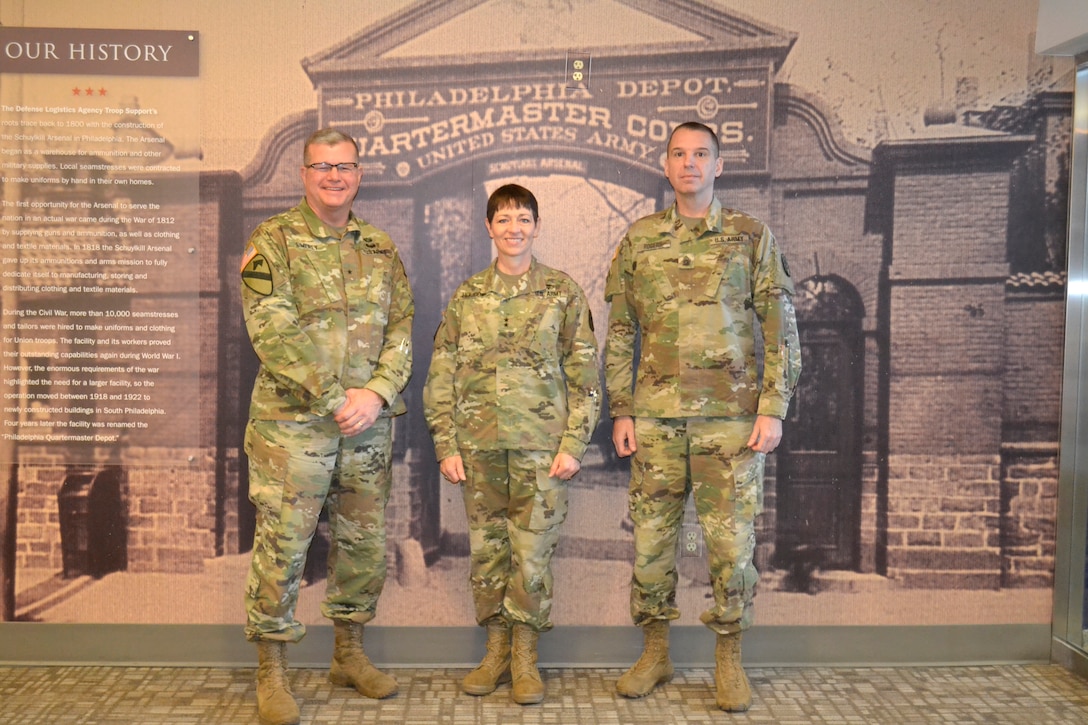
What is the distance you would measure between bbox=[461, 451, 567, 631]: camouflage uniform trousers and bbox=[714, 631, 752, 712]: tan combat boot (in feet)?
1.99

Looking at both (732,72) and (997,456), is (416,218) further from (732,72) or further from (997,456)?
(997,456)

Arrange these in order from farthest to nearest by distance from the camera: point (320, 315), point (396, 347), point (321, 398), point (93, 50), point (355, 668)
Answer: point (93, 50)
point (355, 668)
point (396, 347)
point (320, 315)
point (321, 398)

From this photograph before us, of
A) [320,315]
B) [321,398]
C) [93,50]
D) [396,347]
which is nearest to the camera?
[321,398]

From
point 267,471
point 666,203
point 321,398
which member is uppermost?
point 666,203

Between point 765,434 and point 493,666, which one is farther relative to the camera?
point 493,666

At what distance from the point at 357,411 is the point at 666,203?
56.9 inches

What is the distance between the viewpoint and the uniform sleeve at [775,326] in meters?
3.03

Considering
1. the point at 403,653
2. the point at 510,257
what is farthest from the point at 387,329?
the point at 403,653

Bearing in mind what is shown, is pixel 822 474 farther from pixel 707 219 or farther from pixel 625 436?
pixel 707 219

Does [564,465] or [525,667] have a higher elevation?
[564,465]

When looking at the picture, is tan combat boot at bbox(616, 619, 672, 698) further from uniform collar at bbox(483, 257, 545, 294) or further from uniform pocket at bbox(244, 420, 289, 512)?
uniform pocket at bbox(244, 420, 289, 512)

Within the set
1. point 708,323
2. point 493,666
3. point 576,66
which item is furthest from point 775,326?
point 493,666

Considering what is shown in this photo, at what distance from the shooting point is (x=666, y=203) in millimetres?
3479

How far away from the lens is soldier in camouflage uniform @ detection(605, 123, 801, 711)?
3.05 meters
